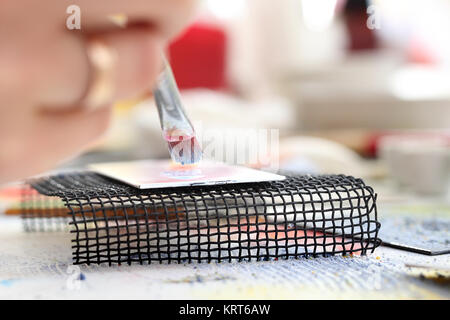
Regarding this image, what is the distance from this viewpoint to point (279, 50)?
3.16 meters

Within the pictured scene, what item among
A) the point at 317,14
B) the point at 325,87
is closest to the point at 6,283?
the point at 325,87

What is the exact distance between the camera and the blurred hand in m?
0.30

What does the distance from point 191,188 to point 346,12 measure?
2.09m

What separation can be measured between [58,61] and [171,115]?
0.16 m

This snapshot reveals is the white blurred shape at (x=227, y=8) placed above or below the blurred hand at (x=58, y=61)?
above

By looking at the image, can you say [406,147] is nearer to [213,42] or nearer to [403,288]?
[403,288]

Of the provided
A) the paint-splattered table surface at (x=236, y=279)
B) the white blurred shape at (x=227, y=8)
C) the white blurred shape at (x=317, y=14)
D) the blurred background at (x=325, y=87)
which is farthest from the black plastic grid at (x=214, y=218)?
the white blurred shape at (x=227, y=8)

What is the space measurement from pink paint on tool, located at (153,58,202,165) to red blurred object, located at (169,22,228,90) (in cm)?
200

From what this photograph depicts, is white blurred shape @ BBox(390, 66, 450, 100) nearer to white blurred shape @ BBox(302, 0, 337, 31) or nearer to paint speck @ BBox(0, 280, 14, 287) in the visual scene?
white blurred shape @ BBox(302, 0, 337, 31)

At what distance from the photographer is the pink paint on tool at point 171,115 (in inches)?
18.1

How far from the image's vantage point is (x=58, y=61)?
309 mm

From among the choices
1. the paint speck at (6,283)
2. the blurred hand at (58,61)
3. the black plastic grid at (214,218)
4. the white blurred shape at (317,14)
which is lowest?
the paint speck at (6,283)

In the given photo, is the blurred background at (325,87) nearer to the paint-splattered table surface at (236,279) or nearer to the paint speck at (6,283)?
the paint-splattered table surface at (236,279)

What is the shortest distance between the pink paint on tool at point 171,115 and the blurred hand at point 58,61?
12 centimetres
